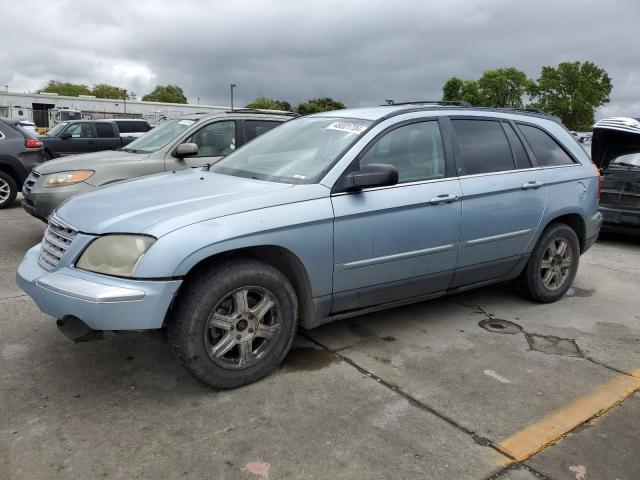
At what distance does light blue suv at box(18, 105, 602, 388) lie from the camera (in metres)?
2.84

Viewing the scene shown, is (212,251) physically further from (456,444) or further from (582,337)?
(582,337)

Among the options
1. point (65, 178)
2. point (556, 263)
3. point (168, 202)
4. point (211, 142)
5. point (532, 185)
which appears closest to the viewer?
point (168, 202)

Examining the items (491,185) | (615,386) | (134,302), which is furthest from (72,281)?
(615,386)

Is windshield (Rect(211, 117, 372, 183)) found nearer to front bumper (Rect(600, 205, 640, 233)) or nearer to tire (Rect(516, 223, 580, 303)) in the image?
tire (Rect(516, 223, 580, 303))

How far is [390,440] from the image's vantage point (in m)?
2.67

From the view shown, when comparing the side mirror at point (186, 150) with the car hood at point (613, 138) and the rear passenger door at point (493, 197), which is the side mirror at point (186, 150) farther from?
the car hood at point (613, 138)

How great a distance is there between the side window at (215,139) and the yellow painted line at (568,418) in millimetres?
4943

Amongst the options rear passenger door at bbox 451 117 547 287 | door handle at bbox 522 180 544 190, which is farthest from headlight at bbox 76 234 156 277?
door handle at bbox 522 180 544 190

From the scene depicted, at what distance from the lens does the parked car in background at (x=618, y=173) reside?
22.0ft

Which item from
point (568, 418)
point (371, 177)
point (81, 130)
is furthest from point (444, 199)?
point (81, 130)

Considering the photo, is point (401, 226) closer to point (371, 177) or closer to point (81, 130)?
point (371, 177)

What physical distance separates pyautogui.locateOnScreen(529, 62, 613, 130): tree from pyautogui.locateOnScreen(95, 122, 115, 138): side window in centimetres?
6709

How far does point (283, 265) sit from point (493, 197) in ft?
5.92

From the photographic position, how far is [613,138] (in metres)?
6.88
